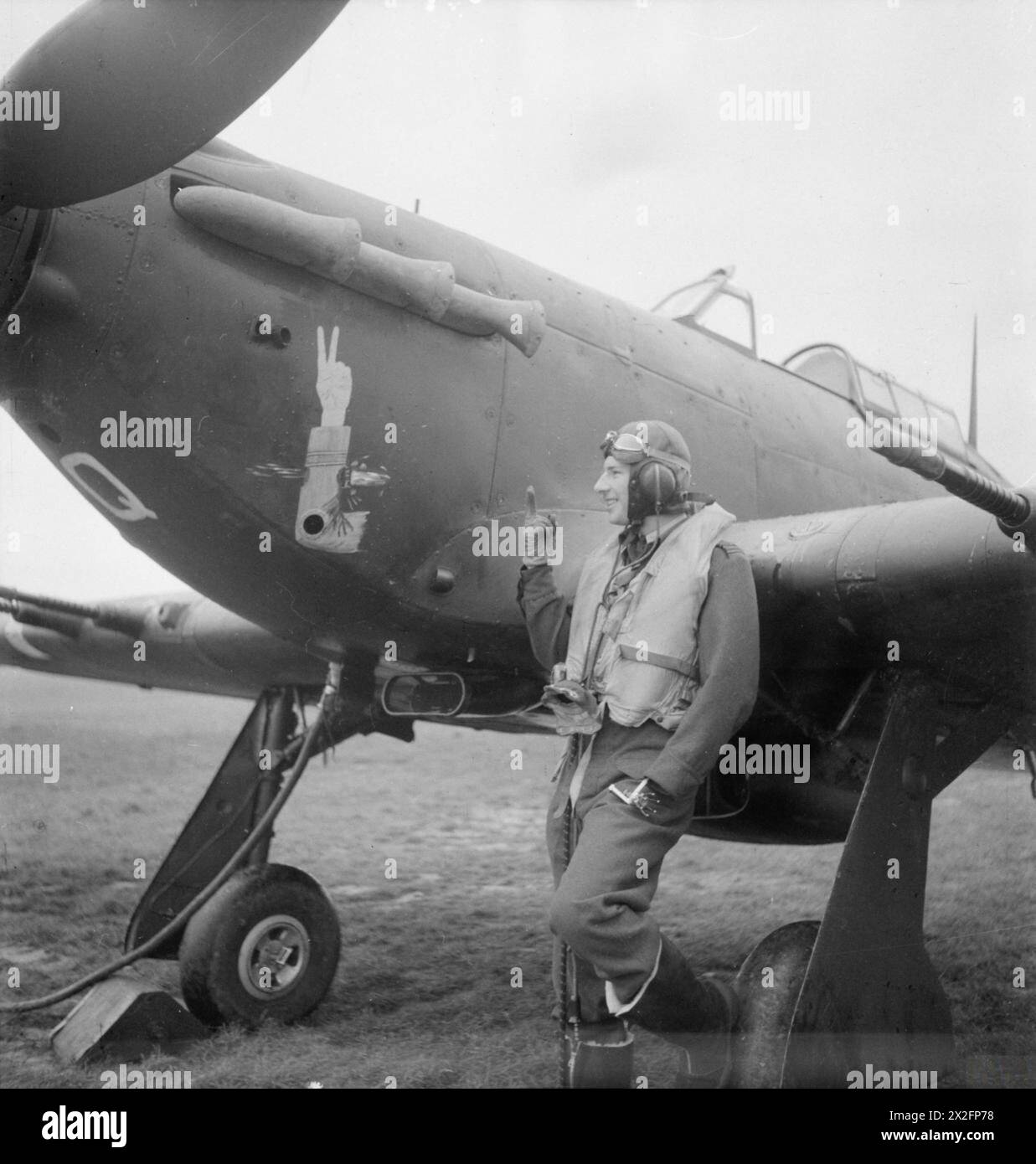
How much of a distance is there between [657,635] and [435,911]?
142 inches

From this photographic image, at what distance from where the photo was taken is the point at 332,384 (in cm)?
313

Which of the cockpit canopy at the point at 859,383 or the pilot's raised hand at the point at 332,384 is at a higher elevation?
the cockpit canopy at the point at 859,383

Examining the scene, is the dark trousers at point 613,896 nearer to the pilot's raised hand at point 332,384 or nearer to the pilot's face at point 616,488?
the pilot's face at point 616,488

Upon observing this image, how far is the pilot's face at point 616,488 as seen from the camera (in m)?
2.81

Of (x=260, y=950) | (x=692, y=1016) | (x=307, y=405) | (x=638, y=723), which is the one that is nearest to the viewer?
(x=638, y=723)

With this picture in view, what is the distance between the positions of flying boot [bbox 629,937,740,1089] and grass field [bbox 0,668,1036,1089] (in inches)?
15.5

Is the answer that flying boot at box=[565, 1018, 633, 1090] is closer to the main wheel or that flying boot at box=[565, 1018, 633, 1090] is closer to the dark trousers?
the dark trousers

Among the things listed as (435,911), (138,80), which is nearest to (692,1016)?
(138,80)

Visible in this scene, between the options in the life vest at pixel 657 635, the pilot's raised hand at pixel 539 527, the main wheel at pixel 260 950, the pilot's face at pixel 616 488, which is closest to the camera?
the life vest at pixel 657 635

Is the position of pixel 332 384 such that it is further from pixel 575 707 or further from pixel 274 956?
pixel 274 956

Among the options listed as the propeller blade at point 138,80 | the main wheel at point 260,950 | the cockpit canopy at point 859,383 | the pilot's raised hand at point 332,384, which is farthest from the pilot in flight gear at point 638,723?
the cockpit canopy at point 859,383

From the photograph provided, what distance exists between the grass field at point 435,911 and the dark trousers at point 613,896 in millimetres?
1002

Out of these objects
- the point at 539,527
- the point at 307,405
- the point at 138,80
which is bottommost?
the point at 539,527

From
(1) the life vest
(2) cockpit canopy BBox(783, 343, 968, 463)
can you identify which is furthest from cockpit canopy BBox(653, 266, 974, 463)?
(1) the life vest
